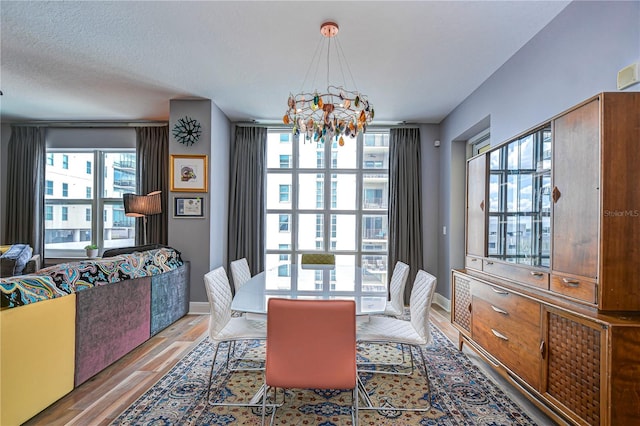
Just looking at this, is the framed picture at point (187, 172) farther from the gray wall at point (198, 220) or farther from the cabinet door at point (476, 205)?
the cabinet door at point (476, 205)

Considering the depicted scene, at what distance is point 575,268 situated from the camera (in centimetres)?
161

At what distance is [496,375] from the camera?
2441 mm

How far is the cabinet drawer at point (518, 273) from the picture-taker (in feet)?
6.13

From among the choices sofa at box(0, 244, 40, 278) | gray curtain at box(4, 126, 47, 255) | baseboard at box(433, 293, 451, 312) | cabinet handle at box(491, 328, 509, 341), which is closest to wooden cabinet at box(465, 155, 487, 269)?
cabinet handle at box(491, 328, 509, 341)

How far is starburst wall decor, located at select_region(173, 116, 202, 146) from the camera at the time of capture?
3.93m

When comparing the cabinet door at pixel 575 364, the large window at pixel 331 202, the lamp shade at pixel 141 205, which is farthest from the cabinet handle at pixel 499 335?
the lamp shade at pixel 141 205

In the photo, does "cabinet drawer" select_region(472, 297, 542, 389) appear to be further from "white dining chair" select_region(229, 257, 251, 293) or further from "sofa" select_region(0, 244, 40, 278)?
"sofa" select_region(0, 244, 40, 278)

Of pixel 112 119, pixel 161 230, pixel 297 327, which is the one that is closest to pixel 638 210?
pixel 297 327

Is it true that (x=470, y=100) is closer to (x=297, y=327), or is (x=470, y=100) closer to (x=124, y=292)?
(x=297, y=327)

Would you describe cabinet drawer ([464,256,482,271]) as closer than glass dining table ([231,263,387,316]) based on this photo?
No

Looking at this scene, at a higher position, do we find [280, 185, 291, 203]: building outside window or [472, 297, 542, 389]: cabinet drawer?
[280, 185, 291, 203]: building outside window

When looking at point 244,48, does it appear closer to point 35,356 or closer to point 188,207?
point 188,207

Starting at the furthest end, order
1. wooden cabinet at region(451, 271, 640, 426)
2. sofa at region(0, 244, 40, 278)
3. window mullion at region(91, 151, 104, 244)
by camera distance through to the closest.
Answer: window mullion at region(91, 151, 104, 244) → sofa at region(0, 244, 40, 278) → wooden cabinet at region(451, 271, 640, 426)

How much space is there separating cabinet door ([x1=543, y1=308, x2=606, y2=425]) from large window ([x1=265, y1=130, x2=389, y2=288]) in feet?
10.4
